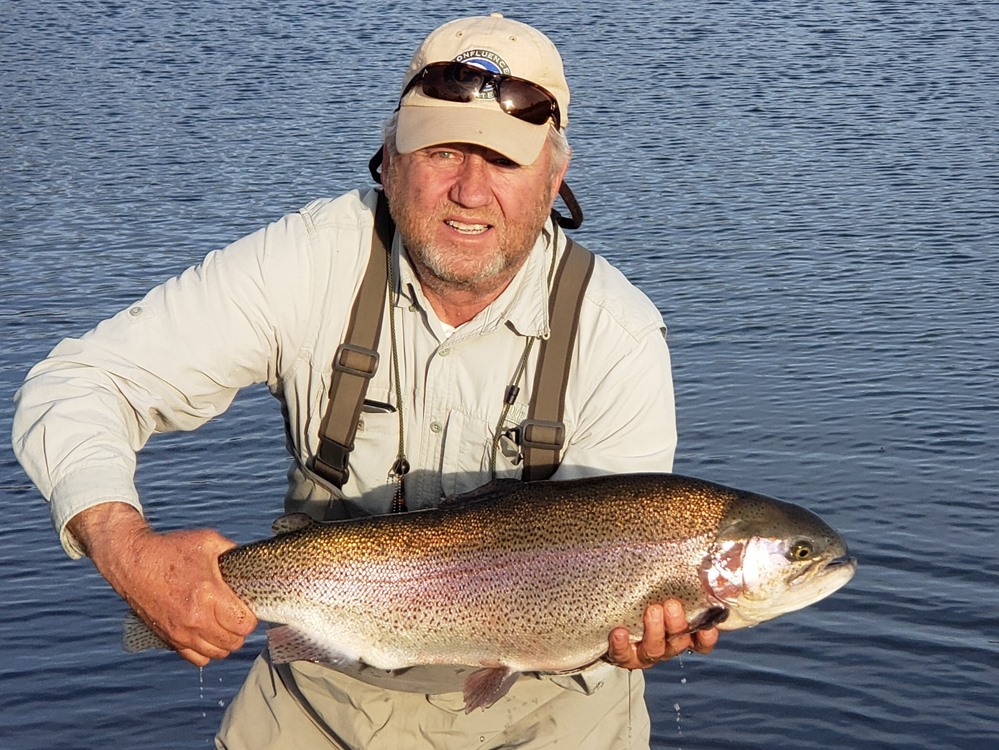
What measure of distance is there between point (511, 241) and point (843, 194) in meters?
10.8

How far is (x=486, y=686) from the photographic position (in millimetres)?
3574

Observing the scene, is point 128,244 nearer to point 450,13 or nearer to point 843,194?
point 843,194

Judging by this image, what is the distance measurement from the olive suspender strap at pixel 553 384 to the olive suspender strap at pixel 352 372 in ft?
1.34

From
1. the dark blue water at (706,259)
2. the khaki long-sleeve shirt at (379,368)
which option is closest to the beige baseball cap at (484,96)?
the khaki long-sleeve shirt at (379,368)

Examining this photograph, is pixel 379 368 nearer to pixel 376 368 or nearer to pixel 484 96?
pixel 376 368

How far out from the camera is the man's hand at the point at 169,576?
324 cm

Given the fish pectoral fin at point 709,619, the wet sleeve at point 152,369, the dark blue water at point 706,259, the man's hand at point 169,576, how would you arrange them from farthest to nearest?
the dark blue water at point 706,259
the fish pectoral fin at point 709,619
the wet sleeve at point 152,369
the man's hand at point 169,576

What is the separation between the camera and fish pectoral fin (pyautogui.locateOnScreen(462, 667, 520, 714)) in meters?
3.56

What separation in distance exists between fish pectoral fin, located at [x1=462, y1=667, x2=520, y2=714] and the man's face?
93cm

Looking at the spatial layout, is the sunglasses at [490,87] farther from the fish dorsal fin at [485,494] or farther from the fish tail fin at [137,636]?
the fish tail fin at [137,636]

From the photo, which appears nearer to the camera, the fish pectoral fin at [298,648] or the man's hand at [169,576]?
the man's hand at [169,576]

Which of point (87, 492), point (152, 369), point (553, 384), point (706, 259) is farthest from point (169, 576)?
point (706, 259)

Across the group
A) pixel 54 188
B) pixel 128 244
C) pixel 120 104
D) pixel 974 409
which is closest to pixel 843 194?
pixel 974 409

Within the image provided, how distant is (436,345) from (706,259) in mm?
8655
